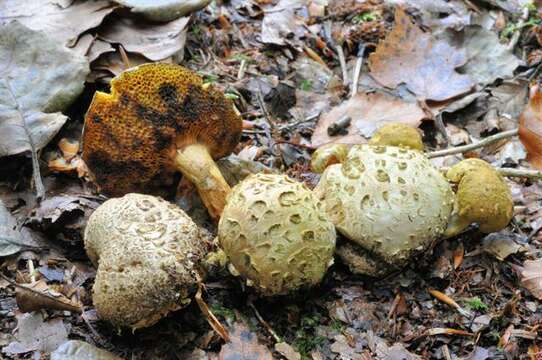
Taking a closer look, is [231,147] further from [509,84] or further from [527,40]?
[527,40]

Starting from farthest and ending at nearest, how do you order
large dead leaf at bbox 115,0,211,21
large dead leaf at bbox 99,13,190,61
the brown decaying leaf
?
large dead leaf at bbox 115,0,211,21 → large dead leaf at bbox 99,13,190,61 → the brown decaying leaf

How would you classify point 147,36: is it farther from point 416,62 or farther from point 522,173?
point 522,173

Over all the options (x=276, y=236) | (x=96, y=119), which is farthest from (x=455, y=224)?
(x=96, y=119)

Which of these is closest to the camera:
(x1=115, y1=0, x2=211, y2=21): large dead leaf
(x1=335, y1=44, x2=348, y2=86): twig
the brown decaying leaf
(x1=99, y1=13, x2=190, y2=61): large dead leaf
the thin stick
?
the brown decaying leaf

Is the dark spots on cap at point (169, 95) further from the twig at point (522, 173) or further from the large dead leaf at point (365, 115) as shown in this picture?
the twig at point (522, 173)

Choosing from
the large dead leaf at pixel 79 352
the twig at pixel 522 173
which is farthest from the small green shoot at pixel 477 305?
the large dead leaf at pixel 79 352

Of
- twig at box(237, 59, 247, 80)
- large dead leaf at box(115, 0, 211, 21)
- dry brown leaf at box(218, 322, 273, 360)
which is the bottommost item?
dry brown leaf at box(218, 322, 273, 360)

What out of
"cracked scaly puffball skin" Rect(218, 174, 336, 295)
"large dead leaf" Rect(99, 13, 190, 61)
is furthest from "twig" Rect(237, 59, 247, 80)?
"cracked scaly puffball skin" Rect(218, 174, 336, 295)

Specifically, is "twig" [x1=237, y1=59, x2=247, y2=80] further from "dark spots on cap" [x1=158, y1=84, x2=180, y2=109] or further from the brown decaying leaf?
the brown decaying leaf
